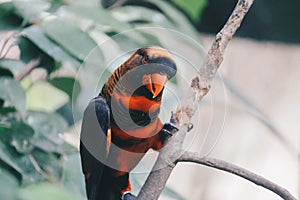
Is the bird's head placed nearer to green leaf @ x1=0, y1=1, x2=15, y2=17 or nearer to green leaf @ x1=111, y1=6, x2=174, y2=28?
green leaf @ x1=0, y1=1, x2=15, y2=17

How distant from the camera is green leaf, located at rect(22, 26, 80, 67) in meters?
1.04

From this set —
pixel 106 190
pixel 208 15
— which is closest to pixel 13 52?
pixel 106 190

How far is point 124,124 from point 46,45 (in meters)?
0.44

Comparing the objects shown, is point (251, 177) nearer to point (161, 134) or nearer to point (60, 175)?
point (161, 134)

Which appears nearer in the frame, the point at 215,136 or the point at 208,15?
the point at 215,136

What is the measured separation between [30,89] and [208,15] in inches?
44.4

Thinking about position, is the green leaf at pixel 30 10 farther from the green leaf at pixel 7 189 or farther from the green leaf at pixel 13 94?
the green leaf at pixel 7 189

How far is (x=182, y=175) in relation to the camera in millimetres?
2359

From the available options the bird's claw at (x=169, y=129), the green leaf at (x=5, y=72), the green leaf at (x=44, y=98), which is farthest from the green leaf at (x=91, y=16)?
the bird's claw at (x=169, y=129)

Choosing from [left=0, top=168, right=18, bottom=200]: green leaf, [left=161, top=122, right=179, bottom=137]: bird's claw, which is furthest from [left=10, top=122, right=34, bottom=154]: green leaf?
[left=161, top=122, right=179, bottom=137]: bird's claw

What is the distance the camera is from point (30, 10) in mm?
1079

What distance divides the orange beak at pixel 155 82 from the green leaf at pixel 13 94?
1.46 ft

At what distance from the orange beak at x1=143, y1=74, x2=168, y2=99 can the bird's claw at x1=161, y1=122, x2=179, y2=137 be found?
0.04 meters

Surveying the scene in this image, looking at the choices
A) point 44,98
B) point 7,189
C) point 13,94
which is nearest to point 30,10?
point 13,94
